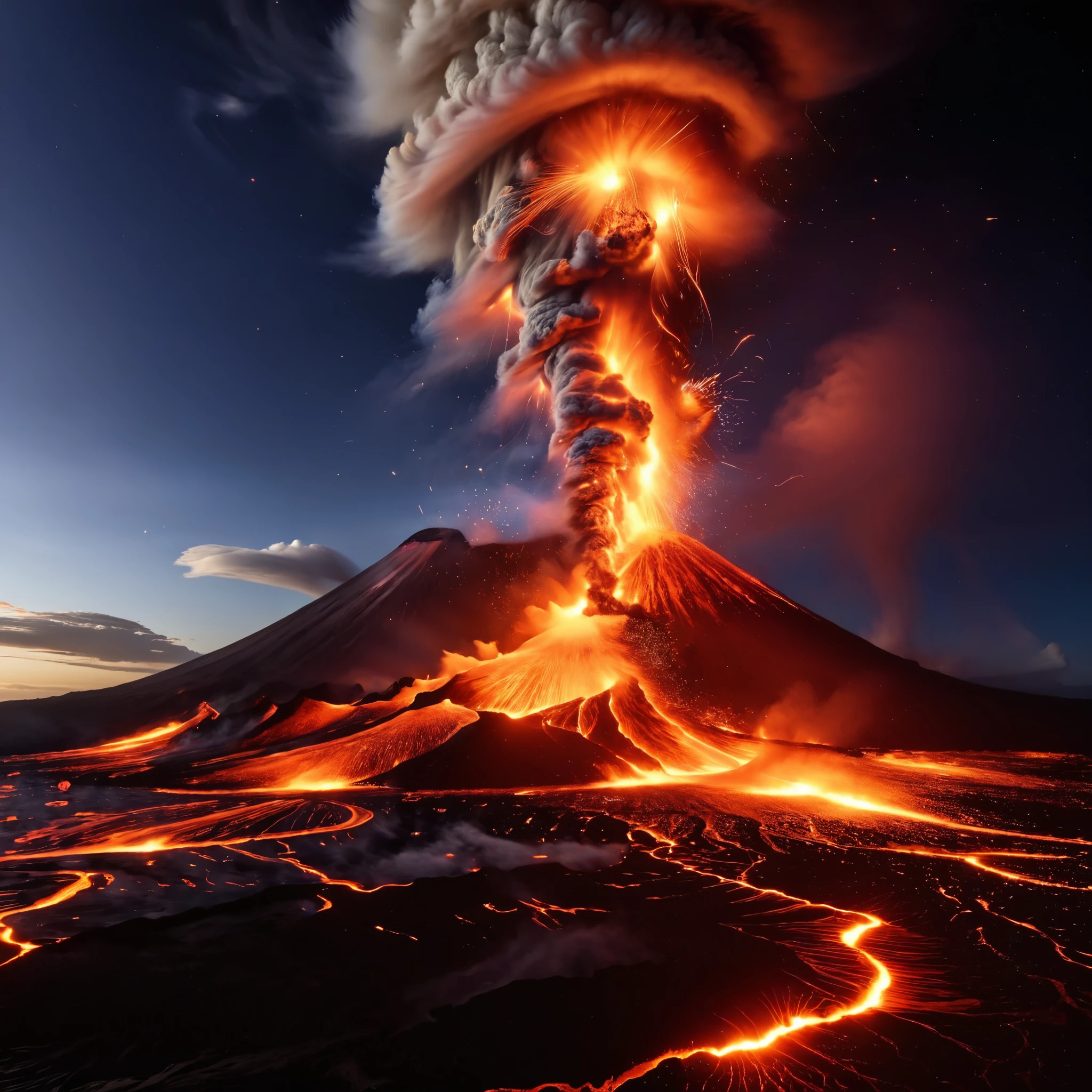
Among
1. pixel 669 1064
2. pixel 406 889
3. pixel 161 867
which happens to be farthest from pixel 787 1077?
pixel 161 867

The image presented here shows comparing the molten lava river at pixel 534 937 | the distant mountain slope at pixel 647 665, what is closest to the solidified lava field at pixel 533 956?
the molten lava river at pixel 534 937

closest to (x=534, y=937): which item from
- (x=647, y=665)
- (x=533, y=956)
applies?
(x=533, y=956)

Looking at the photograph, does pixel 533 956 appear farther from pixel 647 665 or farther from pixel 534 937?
pixel 647 665

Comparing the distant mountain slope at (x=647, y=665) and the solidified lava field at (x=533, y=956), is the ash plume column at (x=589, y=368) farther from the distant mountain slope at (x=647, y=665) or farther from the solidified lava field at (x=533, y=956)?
the solidified lava field at (x=533, y=956)

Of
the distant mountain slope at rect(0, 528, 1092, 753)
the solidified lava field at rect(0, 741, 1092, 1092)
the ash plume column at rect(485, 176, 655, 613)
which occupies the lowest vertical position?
the solidified lava field at rect(0, 741, 1092, 1092)

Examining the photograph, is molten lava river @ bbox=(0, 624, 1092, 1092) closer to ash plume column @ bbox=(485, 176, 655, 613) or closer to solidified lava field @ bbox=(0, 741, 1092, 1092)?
solidified lava field @ bbox=(0, 741, 1092, 1092)

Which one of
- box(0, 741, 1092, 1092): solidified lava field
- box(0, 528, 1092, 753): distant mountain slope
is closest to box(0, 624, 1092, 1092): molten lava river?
box(0, 741, 1092, 1092): solidified lava field
